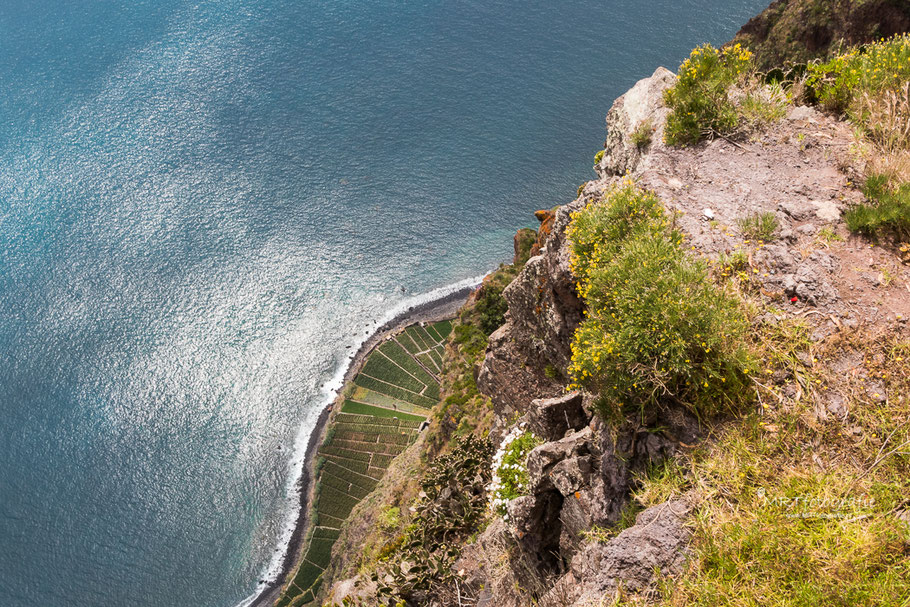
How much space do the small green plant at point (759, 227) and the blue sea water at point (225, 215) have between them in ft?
195

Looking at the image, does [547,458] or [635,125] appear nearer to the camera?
[547,458]

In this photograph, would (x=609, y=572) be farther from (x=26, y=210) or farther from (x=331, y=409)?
(x=26, y=210)

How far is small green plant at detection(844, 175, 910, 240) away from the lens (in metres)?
13.4

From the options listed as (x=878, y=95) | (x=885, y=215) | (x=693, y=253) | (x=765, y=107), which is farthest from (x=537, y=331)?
(x=878, y=95)

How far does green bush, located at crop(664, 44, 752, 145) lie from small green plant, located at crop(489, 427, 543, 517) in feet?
37.1

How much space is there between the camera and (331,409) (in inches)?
2648

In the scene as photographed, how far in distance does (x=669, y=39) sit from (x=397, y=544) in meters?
103

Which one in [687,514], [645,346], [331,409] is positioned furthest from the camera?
[331,409]

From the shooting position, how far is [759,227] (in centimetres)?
1435

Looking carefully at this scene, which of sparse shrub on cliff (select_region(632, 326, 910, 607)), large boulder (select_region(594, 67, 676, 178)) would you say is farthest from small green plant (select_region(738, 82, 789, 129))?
sparse shrub on cliff (select_region(632, 326, 910, 607))

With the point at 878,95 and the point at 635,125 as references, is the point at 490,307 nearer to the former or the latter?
the point at 635,125

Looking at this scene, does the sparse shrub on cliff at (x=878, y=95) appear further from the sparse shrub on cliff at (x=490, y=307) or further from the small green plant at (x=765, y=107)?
the sparse shrub on cliff at (x=490, y=307)

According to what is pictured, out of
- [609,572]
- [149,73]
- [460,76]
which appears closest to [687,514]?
[609,572]

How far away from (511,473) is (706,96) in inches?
560
